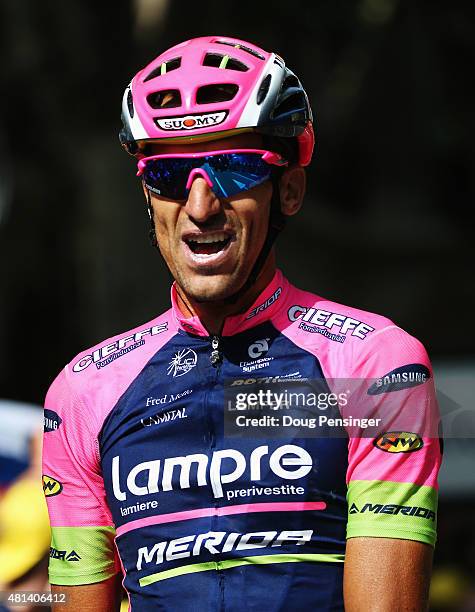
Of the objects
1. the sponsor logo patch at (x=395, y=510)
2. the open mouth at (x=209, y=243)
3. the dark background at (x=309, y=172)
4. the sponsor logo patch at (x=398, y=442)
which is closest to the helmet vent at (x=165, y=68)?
the open mouth at (x=209, y=243)

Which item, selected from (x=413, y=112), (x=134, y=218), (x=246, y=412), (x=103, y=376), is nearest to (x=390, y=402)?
(x=246, y=412)

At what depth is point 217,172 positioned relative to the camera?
326cm

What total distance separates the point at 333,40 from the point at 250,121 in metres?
7.82

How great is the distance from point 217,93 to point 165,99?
0.47ft

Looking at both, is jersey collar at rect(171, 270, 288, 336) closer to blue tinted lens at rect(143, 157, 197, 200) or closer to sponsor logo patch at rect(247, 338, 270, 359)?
sponsor logo patch at rect(247, 338, 270, 359)

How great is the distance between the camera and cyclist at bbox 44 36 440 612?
301 cm

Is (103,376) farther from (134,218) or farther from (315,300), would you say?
(134,218)

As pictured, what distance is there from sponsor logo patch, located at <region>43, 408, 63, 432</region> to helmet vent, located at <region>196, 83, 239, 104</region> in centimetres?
91

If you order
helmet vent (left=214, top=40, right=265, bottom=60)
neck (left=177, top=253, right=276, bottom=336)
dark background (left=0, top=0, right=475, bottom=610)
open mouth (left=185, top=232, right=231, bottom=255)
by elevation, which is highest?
dark background (left=0, top=0, right=475, bottom=610)

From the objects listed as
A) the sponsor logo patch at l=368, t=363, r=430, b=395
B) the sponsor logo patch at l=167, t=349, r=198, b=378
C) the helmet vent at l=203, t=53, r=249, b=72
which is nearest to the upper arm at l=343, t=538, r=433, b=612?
the sponsor logo patch at l=368, t=363, r=430, b=395

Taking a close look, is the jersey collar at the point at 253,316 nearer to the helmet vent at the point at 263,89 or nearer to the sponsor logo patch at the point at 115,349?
the sponsor logo patch at the point at 115,349

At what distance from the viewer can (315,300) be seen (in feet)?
11.3

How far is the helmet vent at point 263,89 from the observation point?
10.9 ft

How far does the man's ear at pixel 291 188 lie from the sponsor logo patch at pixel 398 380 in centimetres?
63
